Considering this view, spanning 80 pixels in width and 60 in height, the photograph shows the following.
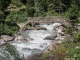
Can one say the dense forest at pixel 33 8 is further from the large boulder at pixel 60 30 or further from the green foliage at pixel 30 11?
the large boulder at pixel 60 30

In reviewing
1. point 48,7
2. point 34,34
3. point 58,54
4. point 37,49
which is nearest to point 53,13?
point 48,7

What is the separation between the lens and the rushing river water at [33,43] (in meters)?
20.7

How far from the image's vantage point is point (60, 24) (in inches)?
1267

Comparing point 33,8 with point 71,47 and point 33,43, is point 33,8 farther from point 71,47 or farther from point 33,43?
point 71,47

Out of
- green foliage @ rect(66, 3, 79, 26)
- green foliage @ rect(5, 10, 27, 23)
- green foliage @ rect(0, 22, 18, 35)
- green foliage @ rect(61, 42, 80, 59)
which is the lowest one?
green foliage @ rect(5, 10, 27, 23)

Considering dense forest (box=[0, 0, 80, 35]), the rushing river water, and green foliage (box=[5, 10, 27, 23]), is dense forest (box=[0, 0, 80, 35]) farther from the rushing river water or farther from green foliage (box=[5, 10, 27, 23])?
the rushing river water

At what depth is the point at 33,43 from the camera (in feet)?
78.7

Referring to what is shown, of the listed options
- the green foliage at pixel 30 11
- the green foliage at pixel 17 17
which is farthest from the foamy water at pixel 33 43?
the green foliage at pixel 30 11

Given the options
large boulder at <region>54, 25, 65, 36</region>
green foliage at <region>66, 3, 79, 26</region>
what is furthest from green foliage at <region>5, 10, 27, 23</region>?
green foliage at <region>66, 3, 79, 26</region>

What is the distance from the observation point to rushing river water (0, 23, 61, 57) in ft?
68.0

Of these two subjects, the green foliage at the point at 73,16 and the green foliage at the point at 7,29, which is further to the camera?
the green foliage at the point at 73,16

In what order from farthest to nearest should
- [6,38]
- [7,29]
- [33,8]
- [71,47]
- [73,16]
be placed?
[33,8] → [73,16] → [7,29] → [6,38] → [71,47]

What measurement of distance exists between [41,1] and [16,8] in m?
4.74

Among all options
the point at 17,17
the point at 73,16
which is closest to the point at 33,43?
the point at 73,16
